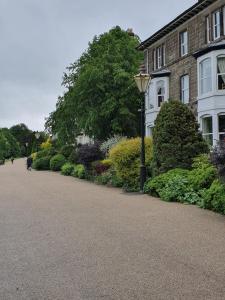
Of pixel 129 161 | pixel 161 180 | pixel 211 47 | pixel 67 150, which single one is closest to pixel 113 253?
pixel 161 180

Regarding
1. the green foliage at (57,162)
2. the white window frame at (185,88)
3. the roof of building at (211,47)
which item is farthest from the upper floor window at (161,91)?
the green foliage at (57,162)

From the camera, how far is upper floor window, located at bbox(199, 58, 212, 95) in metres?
26.8

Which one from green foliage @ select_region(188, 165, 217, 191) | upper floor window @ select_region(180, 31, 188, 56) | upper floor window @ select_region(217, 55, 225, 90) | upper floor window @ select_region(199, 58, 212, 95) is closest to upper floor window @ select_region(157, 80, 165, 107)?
upper floor window @ select_region(180, 31, 188, 56)

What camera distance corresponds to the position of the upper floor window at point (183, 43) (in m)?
30.3

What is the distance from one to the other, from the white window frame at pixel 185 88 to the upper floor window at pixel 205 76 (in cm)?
237

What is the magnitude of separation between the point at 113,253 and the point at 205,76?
21.4 metres

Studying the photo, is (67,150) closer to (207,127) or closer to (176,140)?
(207,127)

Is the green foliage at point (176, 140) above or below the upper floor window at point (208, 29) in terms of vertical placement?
below

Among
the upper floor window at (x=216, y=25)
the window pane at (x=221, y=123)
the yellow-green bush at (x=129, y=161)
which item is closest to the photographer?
the yellow-green bush at (x=129, y=161)

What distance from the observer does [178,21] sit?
30188mm

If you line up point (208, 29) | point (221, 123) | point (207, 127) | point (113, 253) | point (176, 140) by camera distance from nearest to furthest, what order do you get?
point (113, 253)
point (176, 140)
point (221, 123)
point (207, 127)
point (208, 29)

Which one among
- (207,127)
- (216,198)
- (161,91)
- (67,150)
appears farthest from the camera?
(67,150)

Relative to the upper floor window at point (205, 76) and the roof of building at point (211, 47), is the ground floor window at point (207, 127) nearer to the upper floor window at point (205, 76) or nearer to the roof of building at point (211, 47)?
the upper floor window at point (205, 76)

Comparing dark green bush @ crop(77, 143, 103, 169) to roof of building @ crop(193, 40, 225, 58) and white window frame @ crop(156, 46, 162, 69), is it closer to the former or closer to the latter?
roof of building @ crop(193, 40, 225, 58)
